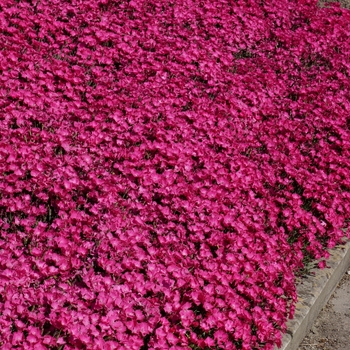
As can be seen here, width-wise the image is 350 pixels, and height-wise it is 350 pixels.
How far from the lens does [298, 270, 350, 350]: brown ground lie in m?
4.98

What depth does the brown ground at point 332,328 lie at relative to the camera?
196 inches

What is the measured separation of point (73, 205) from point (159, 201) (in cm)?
73

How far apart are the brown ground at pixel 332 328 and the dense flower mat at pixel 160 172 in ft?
1.68

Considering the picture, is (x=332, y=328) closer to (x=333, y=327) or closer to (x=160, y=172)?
(x=333, y=327)

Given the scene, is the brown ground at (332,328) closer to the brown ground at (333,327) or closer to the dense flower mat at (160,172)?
the brown ground at (333,327)

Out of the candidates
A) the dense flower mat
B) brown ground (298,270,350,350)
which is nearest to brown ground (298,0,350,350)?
brown ground (298,270,350,350)

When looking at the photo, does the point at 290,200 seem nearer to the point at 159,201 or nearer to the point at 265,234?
the point at 265,234

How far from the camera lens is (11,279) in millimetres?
3799

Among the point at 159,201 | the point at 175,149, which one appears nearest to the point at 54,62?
the point at 175,149

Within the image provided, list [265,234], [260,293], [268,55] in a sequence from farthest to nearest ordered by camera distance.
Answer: [268,55], [265,234], [260,293]

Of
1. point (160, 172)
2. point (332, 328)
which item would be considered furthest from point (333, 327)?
point (160, 172)

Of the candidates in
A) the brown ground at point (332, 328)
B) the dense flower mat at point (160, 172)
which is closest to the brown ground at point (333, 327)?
the brown ground at point (332, 328)

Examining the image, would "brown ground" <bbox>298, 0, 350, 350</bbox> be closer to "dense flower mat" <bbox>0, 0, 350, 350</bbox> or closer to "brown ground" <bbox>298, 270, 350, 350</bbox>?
"brown ground" <bbox>298, 270, 350, 350</bbox>

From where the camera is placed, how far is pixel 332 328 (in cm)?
514
